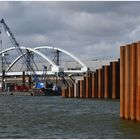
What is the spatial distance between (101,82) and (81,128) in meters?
66.8

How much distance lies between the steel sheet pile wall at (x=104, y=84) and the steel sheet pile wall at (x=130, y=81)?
55881 millimetres

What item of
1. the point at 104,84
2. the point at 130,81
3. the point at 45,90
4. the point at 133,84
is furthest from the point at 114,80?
the point at 133,84

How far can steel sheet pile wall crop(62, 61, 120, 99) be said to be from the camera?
3939 inches

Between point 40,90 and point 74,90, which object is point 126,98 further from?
point 40,90

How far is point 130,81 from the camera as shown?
40594 millimetres

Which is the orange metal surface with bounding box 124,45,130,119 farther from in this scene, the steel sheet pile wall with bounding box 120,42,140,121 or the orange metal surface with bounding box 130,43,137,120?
the orange metal surface with bounding box 130,43,137,120

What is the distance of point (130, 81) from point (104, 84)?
61722 mm

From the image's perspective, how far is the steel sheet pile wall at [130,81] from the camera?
128ft

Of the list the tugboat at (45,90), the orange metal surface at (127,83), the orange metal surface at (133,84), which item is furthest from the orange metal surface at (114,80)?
the orange metal surface at (133,84)

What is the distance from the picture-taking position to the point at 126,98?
136 ft

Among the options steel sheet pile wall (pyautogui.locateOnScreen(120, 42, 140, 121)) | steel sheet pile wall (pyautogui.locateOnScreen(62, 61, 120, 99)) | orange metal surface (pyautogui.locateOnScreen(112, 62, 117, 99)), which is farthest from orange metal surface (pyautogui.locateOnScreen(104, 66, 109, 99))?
steel sheet pile wall (pyautogui.locateOnScreen(120, 42, 140, 121))

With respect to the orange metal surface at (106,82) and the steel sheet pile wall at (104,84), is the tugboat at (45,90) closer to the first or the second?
the steel sheet pile wall at (104,84)

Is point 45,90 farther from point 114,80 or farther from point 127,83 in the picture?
point 127,83

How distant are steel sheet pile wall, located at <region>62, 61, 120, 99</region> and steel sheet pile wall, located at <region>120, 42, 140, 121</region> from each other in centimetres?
5588
